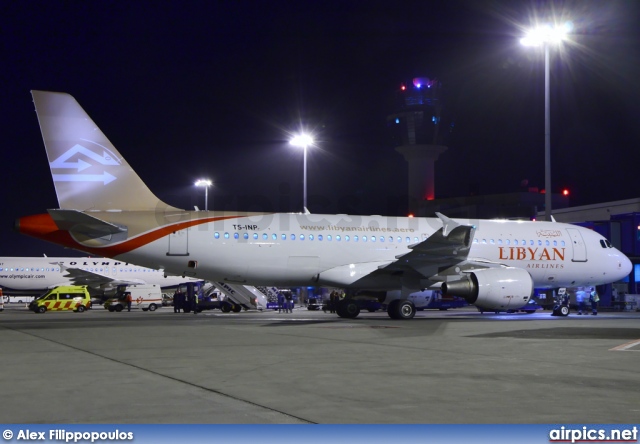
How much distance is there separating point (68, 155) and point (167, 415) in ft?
57.1

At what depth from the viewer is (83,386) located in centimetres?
872

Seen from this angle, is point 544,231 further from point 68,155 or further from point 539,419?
point 539,419

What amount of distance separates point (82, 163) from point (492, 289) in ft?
46.7

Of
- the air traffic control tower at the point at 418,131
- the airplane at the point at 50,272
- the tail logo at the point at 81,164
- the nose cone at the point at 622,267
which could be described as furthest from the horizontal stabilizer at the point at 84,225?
the air traffic control tower at the point at 418,131

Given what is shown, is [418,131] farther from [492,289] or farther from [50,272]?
[492,289]

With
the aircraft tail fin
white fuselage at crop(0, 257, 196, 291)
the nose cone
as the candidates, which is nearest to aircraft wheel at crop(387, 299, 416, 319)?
the aircraft tail fin

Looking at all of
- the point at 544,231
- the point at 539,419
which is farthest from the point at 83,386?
the point at 544,231

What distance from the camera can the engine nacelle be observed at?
24266 millimetres

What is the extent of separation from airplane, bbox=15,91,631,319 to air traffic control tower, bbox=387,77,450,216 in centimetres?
11006

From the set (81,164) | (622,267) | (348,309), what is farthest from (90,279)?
(622,267)

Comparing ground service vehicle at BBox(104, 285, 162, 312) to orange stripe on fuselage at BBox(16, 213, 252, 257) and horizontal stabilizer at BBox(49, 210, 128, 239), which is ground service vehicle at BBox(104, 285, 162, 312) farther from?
horizontal stabilizer at BBox(49, 210, 128, 239)

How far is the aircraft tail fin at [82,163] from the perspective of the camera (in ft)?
71.6

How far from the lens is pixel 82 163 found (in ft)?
74.4

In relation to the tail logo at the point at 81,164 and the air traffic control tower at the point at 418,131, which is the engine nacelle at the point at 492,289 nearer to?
the tail logo at the point at 81,164
